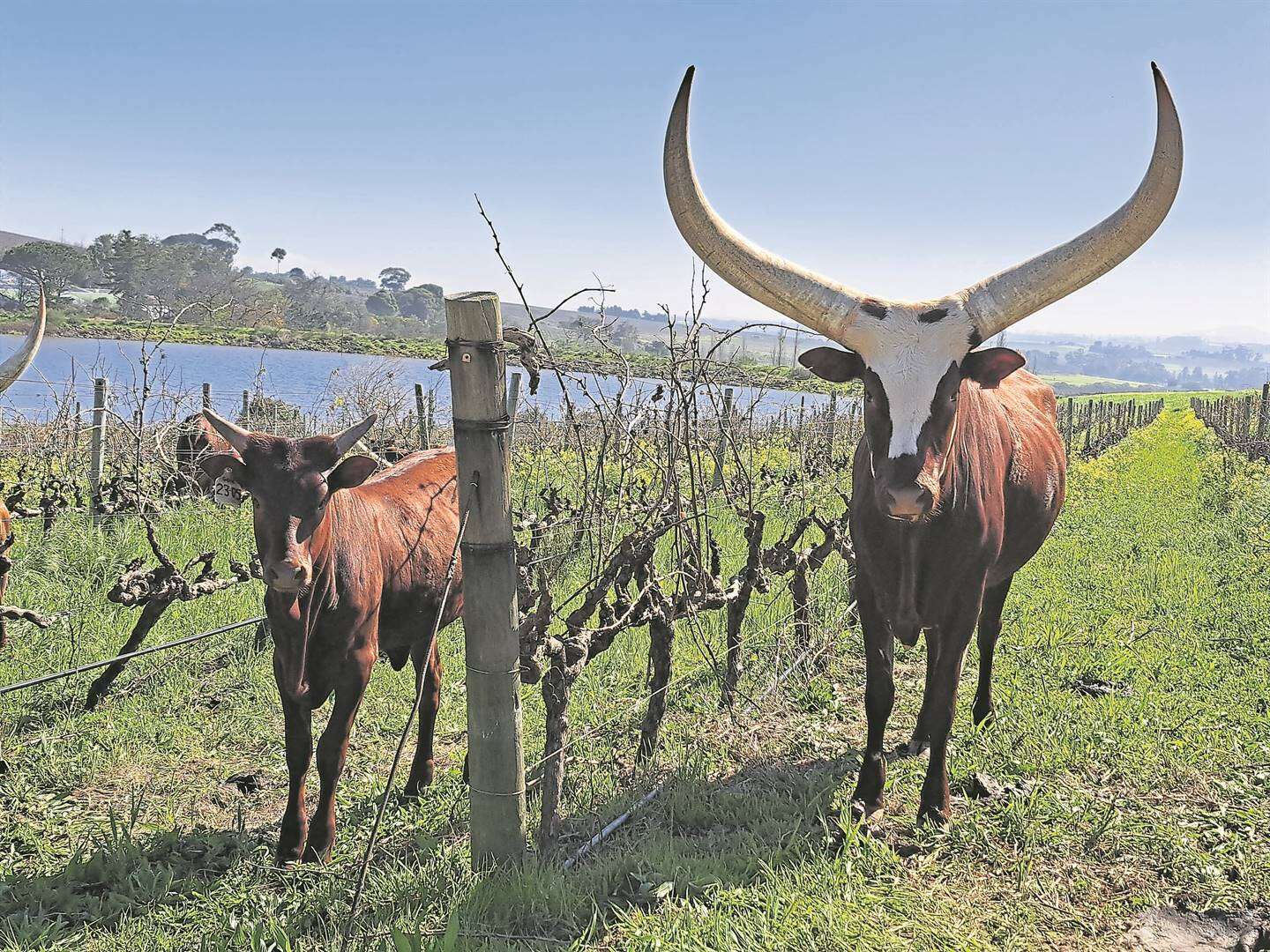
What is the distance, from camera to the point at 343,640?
3566mm

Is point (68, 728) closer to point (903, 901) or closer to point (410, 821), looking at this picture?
point (410, 821)

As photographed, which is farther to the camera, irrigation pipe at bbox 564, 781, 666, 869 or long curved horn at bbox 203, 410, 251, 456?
irrigation pipe at bbox 564, 781, 666, 869

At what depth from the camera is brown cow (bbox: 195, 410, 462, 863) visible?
3.18 m

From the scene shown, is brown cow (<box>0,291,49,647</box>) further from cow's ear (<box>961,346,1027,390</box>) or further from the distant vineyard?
the distant vineyard

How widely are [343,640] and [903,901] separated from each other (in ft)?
7.82

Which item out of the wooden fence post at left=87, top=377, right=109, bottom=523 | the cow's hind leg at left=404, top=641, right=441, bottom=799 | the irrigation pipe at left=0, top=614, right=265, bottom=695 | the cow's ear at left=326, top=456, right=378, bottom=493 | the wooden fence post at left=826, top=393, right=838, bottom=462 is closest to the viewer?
the cow's ear at left=326, top=456, right=378, bottom=493

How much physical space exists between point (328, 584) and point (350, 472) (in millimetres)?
487

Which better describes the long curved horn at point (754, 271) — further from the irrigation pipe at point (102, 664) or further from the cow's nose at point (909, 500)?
the irrigation pipe at point (102, 664)

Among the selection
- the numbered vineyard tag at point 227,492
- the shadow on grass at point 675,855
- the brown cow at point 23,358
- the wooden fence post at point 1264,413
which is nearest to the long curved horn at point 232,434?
the numbered vineyard tag at point 227,492

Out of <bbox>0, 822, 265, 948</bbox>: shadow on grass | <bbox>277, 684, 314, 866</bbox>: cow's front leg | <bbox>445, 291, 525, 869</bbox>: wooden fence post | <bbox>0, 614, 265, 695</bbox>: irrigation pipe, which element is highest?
<bbox>445, 291, 525, 869</bbox>: wooden fence post

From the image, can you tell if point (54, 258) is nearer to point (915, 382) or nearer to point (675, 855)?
point (675, 855)

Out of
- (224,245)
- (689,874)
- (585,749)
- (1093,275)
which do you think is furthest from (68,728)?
(224,245)

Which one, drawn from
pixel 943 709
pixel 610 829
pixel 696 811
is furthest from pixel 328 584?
pixel 943 709

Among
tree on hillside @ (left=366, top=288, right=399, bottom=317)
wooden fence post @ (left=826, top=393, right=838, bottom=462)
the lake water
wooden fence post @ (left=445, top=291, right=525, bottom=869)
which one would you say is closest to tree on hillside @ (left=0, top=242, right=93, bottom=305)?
the lake water
